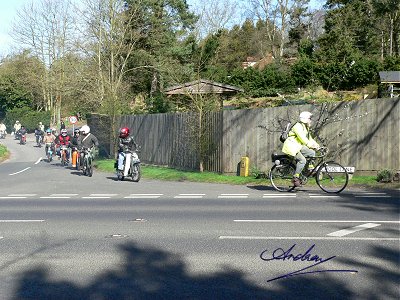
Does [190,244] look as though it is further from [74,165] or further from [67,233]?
[74,165]

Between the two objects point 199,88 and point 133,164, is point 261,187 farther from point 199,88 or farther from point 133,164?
point 199,88

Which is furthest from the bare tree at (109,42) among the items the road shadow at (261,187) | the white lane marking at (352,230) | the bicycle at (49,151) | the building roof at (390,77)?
the white lane marking at (352,230)

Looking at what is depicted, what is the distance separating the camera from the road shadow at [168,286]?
641 cm

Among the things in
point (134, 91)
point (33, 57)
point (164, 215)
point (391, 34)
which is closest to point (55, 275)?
point (164, 215)

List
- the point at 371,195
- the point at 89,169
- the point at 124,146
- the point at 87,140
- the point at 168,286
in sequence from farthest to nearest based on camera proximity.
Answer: the point at 89,169 → the point at 87,140 → the point at 124,146 → the point at 371,195 → the point at 168,286

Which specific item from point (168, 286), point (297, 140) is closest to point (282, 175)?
point (297, 140)

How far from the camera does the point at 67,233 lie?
10.1 metres

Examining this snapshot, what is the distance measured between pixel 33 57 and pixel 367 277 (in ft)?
217

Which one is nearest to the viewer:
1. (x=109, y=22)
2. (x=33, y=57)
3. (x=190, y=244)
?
(x=190, y=244)

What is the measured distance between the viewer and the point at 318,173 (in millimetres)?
15172

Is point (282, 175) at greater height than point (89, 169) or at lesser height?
greater

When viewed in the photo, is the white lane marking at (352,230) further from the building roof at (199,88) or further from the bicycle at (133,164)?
the building roof at (199,88)

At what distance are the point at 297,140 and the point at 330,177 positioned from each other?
1.18m

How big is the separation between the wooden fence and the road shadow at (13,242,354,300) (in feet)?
38.8
